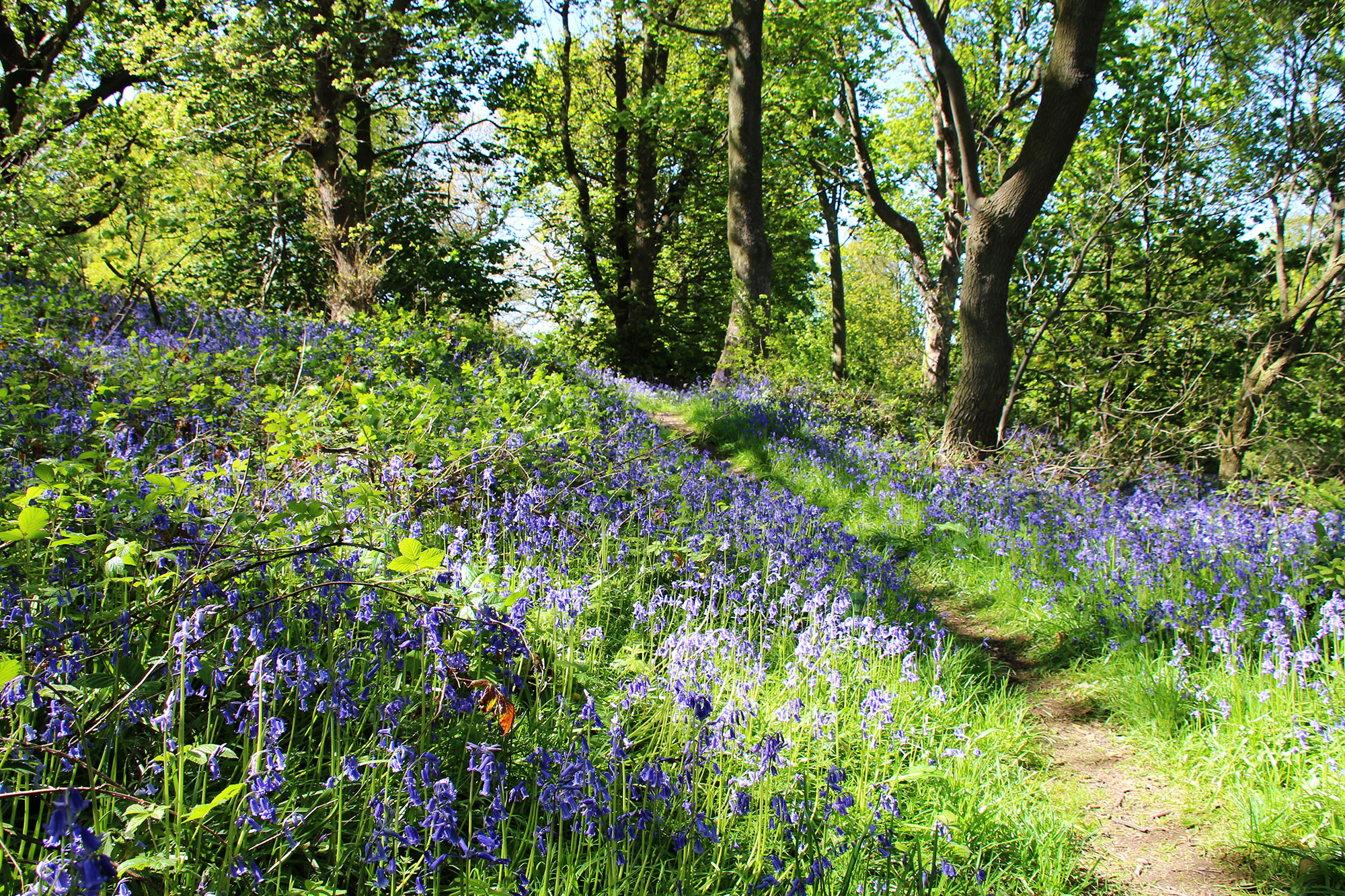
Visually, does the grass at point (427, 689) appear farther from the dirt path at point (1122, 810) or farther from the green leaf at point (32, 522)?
the dirt path at point (1122, 810)

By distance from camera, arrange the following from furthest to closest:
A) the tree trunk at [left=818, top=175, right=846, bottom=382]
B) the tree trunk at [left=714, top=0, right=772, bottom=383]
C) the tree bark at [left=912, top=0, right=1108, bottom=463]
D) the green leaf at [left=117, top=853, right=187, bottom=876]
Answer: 1. the tree trunk at [left=818, top=175, right=846, bottom=382]
2. the tree trunk at [left=714, top=0, right=772, bottom=383]
3. the tree bark at [left=912, top=0, right=1108, bottom=463]
4. the green leaf at [left=117, top=853, right=187, bottom=876]

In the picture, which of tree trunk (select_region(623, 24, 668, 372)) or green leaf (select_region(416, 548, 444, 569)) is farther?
tree trunk (select_region(623, 24, 668, 372))

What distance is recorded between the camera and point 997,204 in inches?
331

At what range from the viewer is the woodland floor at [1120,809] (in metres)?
2.49

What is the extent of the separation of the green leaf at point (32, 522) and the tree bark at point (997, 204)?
28.3 feet

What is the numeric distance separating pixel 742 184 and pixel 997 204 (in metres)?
5.18

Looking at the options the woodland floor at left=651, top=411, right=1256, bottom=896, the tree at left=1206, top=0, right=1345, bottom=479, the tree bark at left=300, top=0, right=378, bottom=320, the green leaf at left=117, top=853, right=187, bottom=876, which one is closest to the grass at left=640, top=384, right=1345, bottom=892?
the woodland floor at left=651, top=411, right=1256, bottom=896

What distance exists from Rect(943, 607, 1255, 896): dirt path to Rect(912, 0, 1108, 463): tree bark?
5.26 metres

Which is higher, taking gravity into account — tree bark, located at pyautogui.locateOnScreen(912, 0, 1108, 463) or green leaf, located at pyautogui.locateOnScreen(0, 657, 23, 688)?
tree bark, located at pyautogui.locateOnScreen(912, 0, 1108, 463)

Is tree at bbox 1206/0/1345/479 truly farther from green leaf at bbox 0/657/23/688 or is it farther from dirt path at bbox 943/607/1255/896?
green leaf at bbox 0/657/23/688

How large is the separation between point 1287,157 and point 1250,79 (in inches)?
50.6

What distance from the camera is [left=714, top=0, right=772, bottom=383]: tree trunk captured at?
1216cm

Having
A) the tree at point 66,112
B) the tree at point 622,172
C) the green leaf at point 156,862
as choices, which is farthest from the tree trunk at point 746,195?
the green leaf at point 156,862

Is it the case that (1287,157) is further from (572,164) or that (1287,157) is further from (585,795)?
(572,164)
